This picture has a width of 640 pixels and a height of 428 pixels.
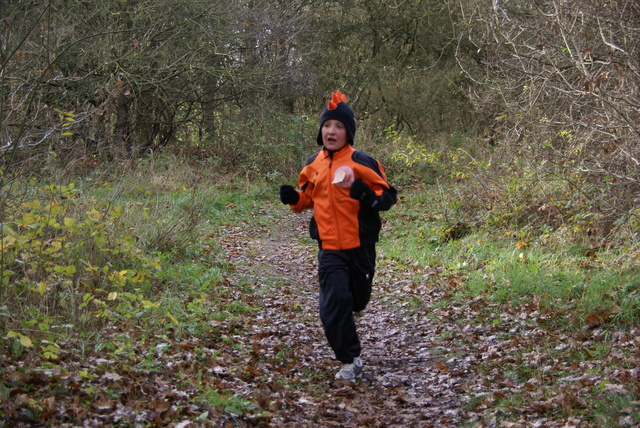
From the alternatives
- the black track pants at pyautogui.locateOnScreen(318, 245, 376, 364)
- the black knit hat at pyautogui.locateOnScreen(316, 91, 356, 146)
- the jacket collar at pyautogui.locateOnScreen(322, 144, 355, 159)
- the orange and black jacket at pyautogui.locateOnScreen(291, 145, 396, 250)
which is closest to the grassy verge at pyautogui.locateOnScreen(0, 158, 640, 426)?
the black track pants at pyautogui.locateOnScreen(318, 245, 376, 364)

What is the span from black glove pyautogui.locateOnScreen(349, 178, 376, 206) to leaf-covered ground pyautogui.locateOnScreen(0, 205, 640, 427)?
1.53m

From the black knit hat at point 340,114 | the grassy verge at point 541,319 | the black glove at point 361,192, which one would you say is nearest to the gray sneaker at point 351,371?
the grassy verge at point 541,319

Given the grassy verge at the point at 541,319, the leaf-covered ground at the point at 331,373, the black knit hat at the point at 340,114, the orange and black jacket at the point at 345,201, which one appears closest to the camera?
the leaf-covered ground at the point at 331,373

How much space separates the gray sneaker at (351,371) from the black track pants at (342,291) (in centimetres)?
4

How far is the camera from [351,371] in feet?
16.9

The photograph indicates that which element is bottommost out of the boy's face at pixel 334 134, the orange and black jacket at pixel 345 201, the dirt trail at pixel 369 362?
the dirt trail at pixel 369 362

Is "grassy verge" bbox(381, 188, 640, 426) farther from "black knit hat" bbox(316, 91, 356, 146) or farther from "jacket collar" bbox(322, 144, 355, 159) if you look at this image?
"black knit hat" bbox(316, 91, 356, 146)

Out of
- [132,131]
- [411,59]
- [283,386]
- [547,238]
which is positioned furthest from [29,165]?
[411,59]

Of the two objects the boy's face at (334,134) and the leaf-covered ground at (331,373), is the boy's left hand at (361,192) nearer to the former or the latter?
the boy's face at (334,134)

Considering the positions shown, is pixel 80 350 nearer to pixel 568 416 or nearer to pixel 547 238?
pixel 568 416

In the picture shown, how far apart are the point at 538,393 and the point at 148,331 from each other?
306cm

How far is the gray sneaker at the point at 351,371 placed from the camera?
5.13 m

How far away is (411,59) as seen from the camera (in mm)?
21234

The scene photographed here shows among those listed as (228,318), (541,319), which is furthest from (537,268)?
(228,318)
